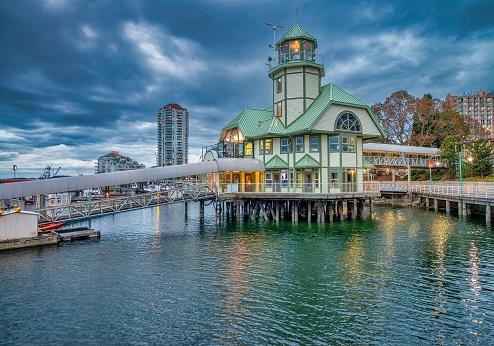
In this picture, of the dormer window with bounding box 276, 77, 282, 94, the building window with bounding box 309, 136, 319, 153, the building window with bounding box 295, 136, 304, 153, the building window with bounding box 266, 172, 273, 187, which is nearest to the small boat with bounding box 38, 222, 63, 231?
the building window with bounding box 266, 172, 273, 187

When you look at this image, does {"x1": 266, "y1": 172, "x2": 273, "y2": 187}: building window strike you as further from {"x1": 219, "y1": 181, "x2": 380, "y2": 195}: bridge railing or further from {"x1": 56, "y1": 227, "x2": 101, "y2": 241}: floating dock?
{"x1": 56, "y1": 227, "x2": 101, "y2": 241}: floating dock

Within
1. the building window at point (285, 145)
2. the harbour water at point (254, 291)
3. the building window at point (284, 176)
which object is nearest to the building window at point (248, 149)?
the building window at point (285, 145)

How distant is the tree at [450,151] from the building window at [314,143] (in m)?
37.1

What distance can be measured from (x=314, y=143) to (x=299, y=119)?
3284 millimetres

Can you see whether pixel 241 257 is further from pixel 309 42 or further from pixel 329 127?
pixel 309 42

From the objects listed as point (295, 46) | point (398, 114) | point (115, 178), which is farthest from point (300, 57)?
point (398, 114)

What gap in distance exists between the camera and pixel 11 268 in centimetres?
1914

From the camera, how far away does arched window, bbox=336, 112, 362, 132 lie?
3584 cm

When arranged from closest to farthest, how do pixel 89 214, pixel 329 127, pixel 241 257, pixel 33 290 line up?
pixel 33 290 → pixel 241 257 → pixel 89 214 → pixel 329 127

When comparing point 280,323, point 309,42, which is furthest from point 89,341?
point 309,42

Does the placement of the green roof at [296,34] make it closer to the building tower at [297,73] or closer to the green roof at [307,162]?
the building tower at [297,73]

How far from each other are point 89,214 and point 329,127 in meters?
23.6

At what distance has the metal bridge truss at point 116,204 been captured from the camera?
2739cm

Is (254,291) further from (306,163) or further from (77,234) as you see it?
(306,163)
